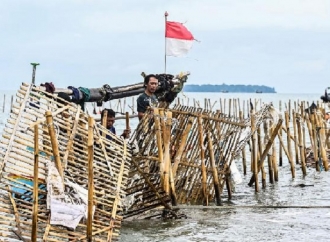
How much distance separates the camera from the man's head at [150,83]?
1281 centimetres

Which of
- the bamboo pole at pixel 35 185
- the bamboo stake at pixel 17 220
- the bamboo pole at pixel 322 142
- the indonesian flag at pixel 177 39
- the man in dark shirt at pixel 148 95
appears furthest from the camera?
the bamboo pole at pixel 322 142

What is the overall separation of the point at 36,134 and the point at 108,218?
2085 mm

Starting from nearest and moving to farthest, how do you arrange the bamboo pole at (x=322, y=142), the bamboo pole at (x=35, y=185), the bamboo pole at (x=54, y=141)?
the bamboo pole at (x=35, y=185) → the bamboo pole at (x=54, y=141) → the bamboo pole at (x=322, y=142)

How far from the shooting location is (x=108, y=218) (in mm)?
9352

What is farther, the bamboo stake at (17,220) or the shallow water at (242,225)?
the shallow water at (242,225)

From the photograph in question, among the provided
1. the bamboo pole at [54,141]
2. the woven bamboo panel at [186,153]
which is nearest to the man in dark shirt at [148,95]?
the woven bamboo panel at [186,153]

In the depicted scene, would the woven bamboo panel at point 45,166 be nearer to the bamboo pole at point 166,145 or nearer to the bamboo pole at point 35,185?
the bamboo pole at point 35,185

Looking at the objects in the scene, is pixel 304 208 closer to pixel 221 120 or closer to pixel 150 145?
pixel 221 120

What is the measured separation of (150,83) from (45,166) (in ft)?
14.4

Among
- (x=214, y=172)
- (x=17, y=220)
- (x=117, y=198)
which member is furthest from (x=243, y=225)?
(x=17, y=220)

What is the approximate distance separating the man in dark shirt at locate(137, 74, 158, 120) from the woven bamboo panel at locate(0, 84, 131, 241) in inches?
106

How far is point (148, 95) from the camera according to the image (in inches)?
508

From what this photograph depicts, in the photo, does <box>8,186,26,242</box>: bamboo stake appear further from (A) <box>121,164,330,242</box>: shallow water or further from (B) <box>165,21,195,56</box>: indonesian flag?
(B) <box>165,21,195,56</box>: indonesian flag

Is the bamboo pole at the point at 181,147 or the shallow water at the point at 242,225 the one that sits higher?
the bamboo pole at the point at 181,147
